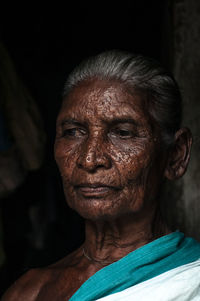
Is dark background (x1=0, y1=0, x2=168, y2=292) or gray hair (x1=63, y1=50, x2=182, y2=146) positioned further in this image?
dark background (x1=0, y1=0, x2=168, y2=292)

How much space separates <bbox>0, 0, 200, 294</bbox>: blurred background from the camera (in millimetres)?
2352

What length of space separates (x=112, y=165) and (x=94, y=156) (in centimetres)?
8

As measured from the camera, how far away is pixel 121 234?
170cm

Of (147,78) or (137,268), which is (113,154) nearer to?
(147,78)

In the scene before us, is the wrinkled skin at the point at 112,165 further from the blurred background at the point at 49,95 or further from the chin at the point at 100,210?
the blurred background at the point at 49,95

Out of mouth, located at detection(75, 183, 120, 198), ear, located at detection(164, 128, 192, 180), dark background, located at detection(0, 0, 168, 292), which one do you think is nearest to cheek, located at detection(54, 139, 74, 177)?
mouth, located at detection(75, 183, 120, 198)

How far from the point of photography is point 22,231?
11.2 ft

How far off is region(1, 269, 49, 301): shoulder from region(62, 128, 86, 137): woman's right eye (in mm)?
692

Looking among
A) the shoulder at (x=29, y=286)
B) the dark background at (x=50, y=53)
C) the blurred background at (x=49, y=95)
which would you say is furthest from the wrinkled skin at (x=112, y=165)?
the dark background at (x=50, y=53)

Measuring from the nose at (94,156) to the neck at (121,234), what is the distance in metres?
0.25

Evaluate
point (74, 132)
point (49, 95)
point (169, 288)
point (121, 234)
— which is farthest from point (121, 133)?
point (49, 95)

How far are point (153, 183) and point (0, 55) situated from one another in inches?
57.7

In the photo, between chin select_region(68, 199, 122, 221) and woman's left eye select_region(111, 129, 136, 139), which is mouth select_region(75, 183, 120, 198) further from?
woman's left eye select_region(111, 129, 136, 139)

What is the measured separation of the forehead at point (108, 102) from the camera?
1562 mm
